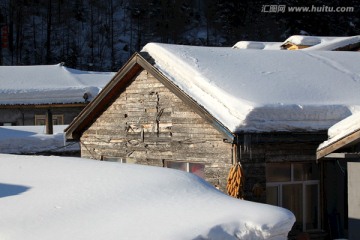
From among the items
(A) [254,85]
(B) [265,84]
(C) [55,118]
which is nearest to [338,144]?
(A) [254,85]

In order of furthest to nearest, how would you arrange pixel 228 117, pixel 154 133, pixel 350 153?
pixel 154 133, pixel 228 117, pixel 350 153

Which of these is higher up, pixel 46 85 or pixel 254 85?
pixel 46 85

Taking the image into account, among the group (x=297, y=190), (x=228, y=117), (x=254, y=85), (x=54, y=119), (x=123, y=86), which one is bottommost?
(x=297, y=190)

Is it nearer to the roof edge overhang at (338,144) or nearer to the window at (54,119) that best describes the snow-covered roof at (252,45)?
the window at (54,119)

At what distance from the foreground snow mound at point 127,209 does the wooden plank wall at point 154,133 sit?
4.74 metres

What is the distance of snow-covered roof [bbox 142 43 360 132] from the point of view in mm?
12859

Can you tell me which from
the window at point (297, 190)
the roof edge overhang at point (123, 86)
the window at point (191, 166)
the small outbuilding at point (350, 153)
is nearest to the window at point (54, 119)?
the roof edge overhang at point (123, 86)

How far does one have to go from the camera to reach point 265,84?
14.5 metres

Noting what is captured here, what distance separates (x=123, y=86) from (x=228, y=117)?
175 inches

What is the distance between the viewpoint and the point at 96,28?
258 ft

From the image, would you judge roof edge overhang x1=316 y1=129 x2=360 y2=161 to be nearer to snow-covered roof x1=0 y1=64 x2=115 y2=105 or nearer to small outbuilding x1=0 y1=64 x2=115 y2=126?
small outbuilding x1=0 y1=64 x2=115 y2=126

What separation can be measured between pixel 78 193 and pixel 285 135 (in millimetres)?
6193

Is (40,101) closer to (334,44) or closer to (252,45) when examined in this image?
(252,45)

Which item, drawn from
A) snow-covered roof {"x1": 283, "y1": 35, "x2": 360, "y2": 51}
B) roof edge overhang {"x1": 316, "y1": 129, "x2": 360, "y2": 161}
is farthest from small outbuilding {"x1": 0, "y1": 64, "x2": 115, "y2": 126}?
roof edge overhang {"x1": 316, "y1": 129, "x2": 360, "y2": 161}
